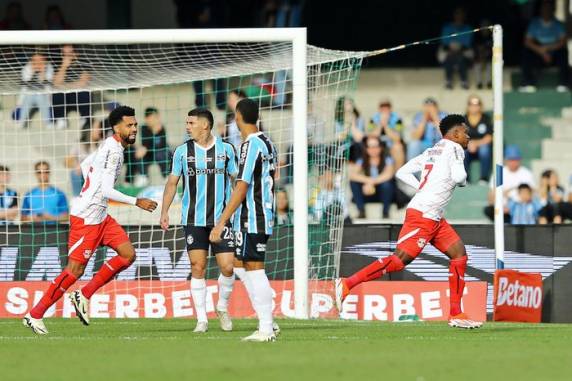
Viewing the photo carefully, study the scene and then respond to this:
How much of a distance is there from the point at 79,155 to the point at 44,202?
164 centimetres

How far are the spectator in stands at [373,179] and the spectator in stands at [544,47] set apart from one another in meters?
4.47

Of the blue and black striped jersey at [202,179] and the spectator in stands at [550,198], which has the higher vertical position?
the blue and black striped jersey at [202,179]

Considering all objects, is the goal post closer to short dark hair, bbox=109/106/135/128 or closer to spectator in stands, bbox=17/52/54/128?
short dark hair, bbox=109/106/135/128

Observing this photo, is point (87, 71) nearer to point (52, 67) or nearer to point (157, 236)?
point (52, 67)

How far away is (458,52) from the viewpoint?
83.5 ft

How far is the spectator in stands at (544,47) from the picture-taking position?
25453 millimetres

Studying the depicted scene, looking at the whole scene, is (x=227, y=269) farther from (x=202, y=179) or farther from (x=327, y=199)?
(x=327, y=199)

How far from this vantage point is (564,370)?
966cm

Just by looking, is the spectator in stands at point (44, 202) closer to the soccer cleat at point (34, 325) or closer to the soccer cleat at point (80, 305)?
the soccer cleat at point (80, 305)

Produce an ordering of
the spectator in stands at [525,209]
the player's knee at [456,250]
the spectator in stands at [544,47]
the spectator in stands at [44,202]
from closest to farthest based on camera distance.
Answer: the player's knee at [456,250] → the spectator in stands at [44,202] → the spectator in stands at [525,209] → the spectator in stands at [544,47]

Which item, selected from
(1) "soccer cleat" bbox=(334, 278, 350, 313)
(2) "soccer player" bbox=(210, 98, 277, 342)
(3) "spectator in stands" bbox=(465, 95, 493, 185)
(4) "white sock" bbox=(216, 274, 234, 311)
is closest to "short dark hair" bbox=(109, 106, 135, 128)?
(4) "white sock" bbox=(216, 274, 234, 311)

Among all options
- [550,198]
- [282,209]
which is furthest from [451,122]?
[550,198]

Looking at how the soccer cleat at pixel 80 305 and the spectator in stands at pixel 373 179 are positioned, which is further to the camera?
the spectator in stands at pixel 373 179

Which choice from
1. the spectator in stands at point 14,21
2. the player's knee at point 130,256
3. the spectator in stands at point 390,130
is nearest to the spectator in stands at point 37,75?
the player's knee at point 130,256
